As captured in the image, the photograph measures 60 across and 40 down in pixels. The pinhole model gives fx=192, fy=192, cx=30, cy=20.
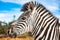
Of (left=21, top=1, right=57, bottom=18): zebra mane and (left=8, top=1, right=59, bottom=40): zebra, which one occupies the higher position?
(left=21, top=1, right=57, bottom=18): zebra mane

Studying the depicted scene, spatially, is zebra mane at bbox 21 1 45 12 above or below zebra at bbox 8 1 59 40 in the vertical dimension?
above

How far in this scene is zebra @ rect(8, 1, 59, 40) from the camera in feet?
9.09

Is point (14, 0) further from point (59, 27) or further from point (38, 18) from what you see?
point (59, 27)

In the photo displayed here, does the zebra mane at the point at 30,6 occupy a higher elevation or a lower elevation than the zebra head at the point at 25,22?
higher

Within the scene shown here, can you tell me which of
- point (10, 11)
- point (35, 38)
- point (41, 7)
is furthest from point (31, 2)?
point (35, 38)

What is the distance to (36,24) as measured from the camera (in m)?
2.81

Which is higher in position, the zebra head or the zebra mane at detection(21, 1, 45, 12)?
the zebra mane at detection(21, 1, 45, 12)

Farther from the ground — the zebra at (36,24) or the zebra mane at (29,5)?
the zebra mane at (29,5)

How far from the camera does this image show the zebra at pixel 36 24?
2.77 m

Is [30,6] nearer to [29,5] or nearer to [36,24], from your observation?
[29,5]

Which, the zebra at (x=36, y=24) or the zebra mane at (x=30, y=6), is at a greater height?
the zebra mane at (x=30, y=6)

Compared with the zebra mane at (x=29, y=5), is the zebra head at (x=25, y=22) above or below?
below

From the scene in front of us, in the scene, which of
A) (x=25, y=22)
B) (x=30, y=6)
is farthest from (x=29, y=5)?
(x=25, y=22)

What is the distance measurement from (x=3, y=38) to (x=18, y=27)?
0.29m
